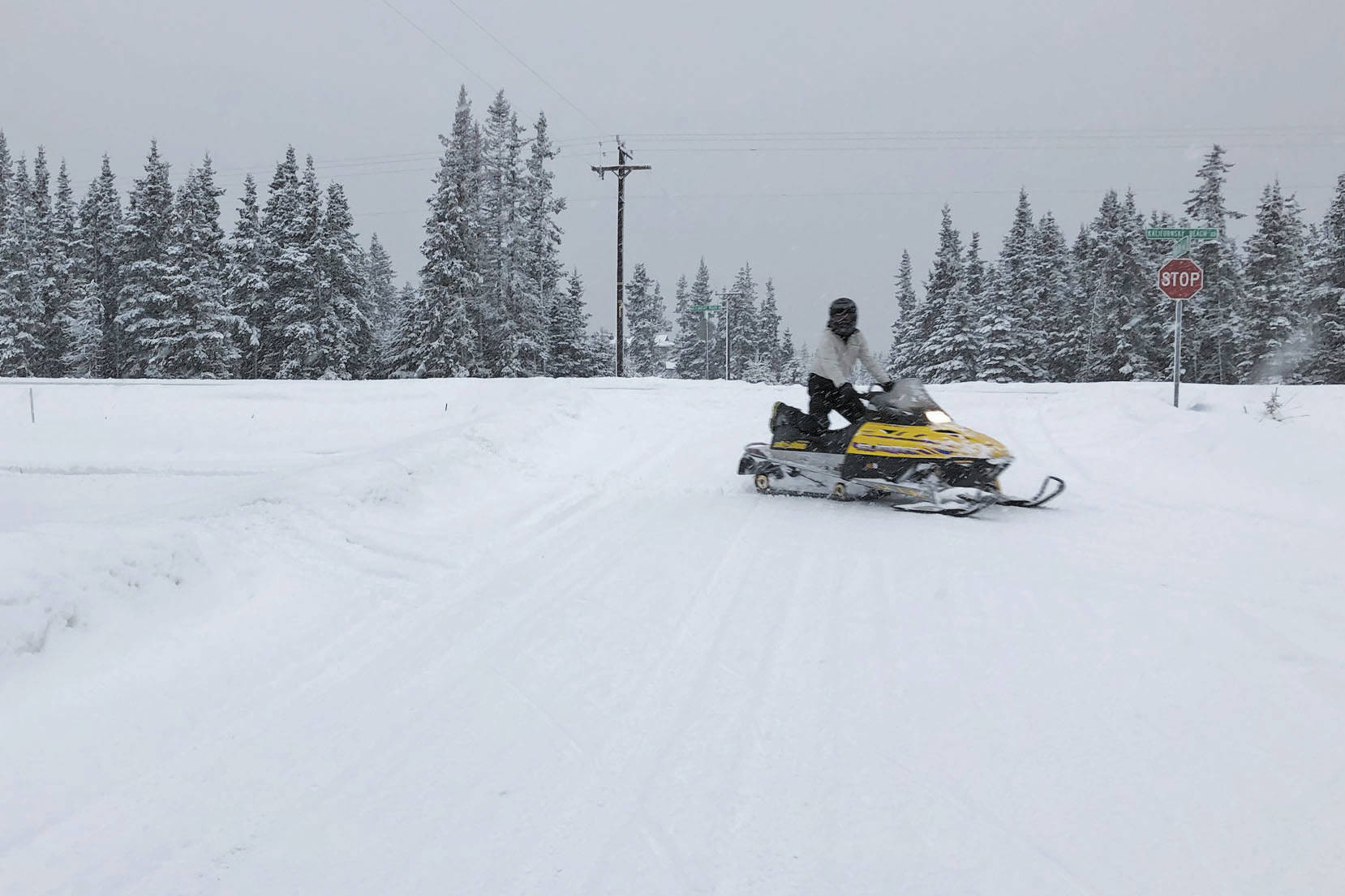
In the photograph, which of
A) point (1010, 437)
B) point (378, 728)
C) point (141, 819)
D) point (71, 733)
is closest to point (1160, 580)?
Result: point (378, 728)

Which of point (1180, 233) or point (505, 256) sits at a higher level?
point (505, 256)

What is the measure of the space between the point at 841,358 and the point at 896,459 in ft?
4.78

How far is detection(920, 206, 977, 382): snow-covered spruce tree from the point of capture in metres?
42.8

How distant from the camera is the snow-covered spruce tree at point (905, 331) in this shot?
52031mm

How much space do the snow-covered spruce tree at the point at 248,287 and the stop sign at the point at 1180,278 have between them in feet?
136

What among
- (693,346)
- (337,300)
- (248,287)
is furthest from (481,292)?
(693,346)

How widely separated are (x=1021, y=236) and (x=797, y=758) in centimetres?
5040

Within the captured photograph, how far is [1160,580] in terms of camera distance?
4668 mm

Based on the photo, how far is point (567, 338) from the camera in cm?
4981

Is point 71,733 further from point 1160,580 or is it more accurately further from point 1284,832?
point 1160,580

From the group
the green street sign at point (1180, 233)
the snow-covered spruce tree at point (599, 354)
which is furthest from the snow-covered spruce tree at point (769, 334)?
the green street sign at point (1180, 233)

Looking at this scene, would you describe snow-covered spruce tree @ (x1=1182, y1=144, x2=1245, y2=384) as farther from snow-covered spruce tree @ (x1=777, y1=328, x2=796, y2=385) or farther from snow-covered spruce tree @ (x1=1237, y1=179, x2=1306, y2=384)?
snow-covered spruce tree @ (x1=777, y1=328, x2=796, y2=385)

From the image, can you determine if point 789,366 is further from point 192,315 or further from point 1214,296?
point 192,315

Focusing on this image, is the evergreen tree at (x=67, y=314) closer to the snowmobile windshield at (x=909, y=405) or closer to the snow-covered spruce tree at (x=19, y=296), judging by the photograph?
the snow-covered spruce tree at (x=19, y=296)
